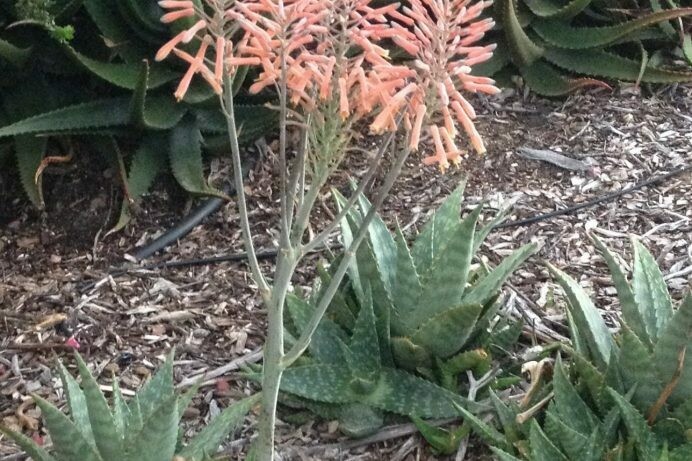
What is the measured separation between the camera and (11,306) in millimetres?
2797

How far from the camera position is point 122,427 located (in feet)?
6.34

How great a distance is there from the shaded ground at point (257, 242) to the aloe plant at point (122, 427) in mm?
312

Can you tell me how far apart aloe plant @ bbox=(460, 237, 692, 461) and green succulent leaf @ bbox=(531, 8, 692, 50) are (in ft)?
5.58

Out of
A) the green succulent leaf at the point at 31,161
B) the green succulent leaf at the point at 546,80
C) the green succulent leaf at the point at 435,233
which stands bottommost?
the green succulent leaf at the point at 435,233

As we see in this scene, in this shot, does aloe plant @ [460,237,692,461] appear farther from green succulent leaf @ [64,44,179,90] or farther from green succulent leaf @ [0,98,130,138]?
green succulent leaf @ [0,98,130,138]

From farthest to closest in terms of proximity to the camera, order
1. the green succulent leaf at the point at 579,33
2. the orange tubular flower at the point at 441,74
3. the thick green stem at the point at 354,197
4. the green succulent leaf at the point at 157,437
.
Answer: the green succulent leaf at the point at 579,33, the green succulent leaf at the point at 157,437, the thick green stem at the point at 354,197, the orange tubular flower at the point at 441,74

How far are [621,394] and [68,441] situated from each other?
4.22 feet

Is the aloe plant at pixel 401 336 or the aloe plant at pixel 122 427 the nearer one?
the aloe plant at pixel 122 427

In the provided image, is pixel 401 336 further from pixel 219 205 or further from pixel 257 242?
pixel 219 205

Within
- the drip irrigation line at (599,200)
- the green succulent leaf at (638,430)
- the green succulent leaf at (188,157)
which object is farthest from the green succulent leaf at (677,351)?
the green succulent leaf at (188,157)

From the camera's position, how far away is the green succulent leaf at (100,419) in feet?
5.91

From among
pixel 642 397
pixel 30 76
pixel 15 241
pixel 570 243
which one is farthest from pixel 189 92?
pixel 642 397

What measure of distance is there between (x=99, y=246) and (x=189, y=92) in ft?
2.12

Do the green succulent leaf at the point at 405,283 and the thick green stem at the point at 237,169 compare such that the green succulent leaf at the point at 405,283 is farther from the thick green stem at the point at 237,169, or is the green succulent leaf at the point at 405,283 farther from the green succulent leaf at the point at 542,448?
the thick green stem at the point at 237,169
